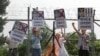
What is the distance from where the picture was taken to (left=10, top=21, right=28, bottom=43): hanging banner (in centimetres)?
1151

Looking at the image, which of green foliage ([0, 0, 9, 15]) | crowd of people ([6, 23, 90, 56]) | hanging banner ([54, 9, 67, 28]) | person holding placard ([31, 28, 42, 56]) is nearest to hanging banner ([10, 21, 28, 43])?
crowd of people ([6, 23, 90, 56])

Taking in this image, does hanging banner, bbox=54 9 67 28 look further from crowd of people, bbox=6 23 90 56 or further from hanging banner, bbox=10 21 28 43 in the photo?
hanging banner, bbox=10 21 28 43

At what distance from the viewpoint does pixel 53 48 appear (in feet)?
38.5

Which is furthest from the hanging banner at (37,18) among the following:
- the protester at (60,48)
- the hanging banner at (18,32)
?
the protester at (60,48)

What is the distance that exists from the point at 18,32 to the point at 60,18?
3.97ft

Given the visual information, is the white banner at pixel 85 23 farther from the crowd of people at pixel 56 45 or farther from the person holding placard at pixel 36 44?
the person holding placard at pixel 36 44

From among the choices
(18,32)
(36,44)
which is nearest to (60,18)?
(36,44)

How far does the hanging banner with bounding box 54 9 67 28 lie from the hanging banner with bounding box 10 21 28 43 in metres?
0.90

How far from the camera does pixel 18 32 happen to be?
456 inches

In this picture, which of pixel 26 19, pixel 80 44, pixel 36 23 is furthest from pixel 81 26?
pixel 26 19

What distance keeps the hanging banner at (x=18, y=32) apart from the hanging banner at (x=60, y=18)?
90 cm

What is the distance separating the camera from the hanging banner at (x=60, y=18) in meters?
11.7

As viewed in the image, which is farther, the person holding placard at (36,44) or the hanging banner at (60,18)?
the hanging banner at (60,18)

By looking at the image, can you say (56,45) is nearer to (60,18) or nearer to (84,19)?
(60,18)
